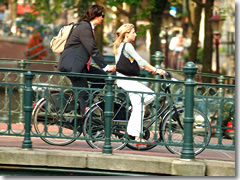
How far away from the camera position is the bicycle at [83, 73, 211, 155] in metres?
8.90

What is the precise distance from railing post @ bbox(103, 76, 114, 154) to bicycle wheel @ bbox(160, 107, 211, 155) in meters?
0.71

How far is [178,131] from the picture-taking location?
9000 millimetres

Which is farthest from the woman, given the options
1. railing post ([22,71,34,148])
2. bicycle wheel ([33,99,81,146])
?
railing post ([22,71,34,148])

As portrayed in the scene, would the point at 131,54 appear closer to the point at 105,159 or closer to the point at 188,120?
the point at 188,120

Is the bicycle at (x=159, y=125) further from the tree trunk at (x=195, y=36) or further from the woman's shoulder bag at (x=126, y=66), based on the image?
the tree trunk at (x=195, y=36)

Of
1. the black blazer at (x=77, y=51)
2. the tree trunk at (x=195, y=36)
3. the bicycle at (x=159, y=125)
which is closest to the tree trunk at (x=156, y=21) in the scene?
the tree trunk at (x=195, y=36)

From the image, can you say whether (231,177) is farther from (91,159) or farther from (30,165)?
(30,165)

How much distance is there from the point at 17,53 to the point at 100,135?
39.3 meters

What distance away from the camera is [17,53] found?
4772 cm

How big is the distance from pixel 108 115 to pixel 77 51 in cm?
100

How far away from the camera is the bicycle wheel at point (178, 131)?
8852mm

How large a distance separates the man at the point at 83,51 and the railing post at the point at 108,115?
0.43 meters

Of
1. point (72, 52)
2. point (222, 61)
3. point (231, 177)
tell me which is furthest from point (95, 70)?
point (222, 61)

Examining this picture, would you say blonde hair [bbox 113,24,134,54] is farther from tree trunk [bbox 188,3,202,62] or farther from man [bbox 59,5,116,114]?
tree trunk [bbox 188,3,202,62]
